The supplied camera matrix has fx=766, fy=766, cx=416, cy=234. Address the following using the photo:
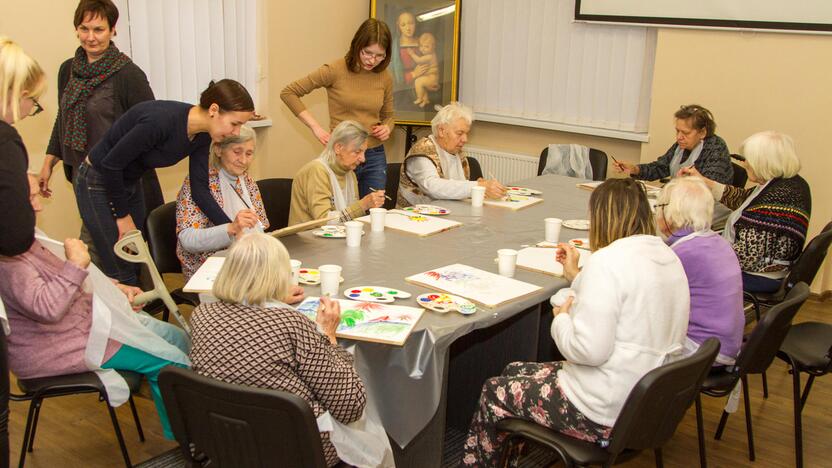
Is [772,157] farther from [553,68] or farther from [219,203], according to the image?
[553,68]

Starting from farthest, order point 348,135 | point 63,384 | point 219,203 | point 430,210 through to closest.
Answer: point 430,210 < point 348,135 < point 219,203 < point 63,384

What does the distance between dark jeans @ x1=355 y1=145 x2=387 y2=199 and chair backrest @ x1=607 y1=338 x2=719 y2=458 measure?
2.39 metres

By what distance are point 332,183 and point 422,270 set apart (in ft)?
3.10

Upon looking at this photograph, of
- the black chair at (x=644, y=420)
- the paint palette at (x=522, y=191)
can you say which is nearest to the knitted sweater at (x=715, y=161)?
the paint palette at (x=522, y=191)

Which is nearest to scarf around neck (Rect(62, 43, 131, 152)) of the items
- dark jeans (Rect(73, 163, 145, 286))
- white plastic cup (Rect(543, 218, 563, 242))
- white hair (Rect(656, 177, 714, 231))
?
dark jeans (Rect(73, 163, 145, 286))

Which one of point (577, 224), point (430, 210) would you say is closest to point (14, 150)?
point (430, 210)

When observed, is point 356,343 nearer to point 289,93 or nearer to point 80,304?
point 80,304

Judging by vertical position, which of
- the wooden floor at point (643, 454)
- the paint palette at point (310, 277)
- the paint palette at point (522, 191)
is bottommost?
the wooden floor at point (643, 454)

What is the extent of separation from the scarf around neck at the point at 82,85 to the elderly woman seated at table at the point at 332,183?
3.55ft

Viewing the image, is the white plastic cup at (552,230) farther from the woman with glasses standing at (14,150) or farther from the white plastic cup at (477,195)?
the woman with glasses standing at (14,150)

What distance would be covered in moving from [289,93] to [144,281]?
1.41 m

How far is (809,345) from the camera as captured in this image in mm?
2967

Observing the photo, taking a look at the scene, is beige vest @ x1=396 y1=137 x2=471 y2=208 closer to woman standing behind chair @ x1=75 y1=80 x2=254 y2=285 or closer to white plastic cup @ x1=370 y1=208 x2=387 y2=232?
white plastic cup @ x1=370 y1=208 x2=387 y2=232

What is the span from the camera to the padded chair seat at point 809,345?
9.29ft
